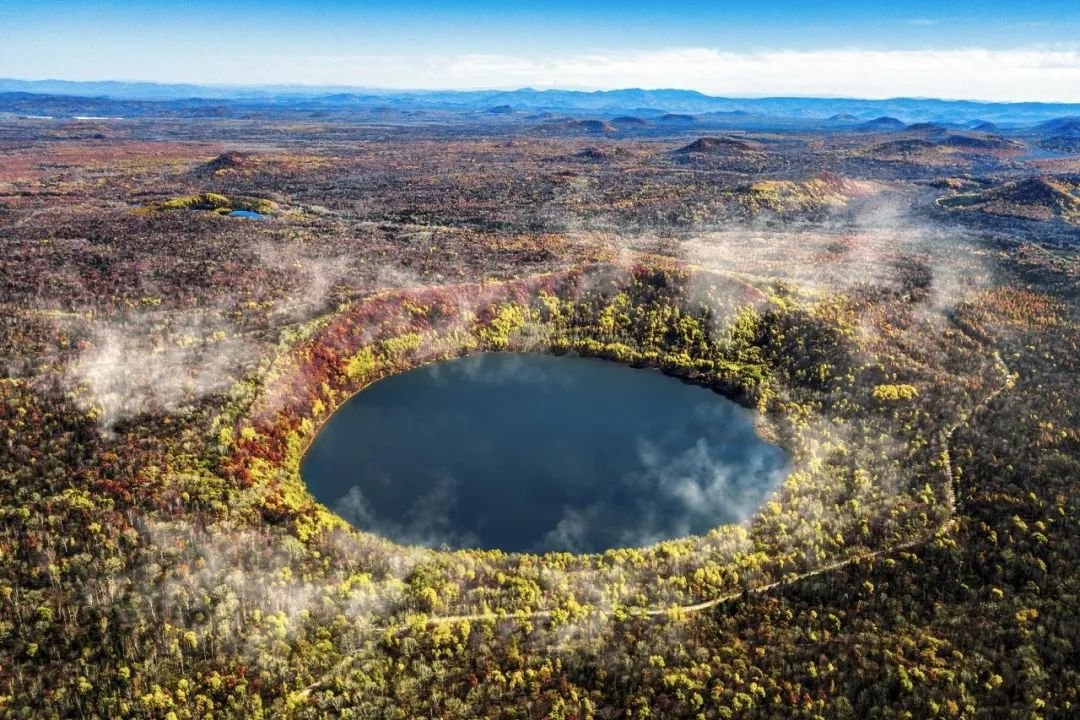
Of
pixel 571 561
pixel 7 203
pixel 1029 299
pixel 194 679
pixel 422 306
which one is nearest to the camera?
pixel 194 679

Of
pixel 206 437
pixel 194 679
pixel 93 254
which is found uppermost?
pixel 93 254

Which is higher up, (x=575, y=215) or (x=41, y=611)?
(x=575, y=215)

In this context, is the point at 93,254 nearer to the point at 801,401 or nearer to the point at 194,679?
the point at 194,679

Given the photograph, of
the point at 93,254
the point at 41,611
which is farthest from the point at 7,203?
the point at 41,611

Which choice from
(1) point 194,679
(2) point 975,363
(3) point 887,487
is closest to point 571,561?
(1) point 194,679

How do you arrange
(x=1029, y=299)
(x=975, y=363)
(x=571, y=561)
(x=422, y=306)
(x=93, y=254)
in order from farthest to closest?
1. (x=93, y=254)
2. (x=1029, y=299)
3. (x=422, y=306)
4. (x=975, y=363)
5. (x=571, y=561)

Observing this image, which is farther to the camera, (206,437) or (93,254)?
(93,254)

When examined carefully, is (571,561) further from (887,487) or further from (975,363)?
(975,363)

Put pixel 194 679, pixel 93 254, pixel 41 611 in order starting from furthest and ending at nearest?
pixel 93 254 < pixel 41 611 < pixel 194 679

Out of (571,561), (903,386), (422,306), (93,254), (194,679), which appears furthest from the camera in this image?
(93,254)
